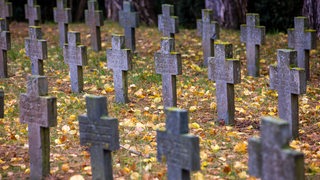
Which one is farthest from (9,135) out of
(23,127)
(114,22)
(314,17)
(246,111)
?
(114,22)

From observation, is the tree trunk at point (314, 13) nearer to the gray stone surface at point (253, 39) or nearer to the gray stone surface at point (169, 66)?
the gray stone surface at point (253, 39)

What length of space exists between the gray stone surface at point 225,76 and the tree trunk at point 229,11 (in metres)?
9.81

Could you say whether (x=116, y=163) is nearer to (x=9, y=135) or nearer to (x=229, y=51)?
(x=9, y=135)

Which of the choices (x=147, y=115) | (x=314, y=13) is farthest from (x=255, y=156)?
(x=314, y=13)

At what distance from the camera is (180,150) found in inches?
272

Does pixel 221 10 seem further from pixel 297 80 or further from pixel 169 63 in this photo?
pixel 297 80

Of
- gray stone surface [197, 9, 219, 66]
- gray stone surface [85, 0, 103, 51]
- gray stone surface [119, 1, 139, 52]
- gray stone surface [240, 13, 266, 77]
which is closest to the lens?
gray stone surface [240, 13, 266, 77]

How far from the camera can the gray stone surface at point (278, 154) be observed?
6039 mm

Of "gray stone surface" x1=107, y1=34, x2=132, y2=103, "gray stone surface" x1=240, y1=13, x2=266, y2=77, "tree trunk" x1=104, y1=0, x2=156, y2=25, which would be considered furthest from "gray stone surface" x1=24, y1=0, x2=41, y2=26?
"gray stone surface" x1=107, y1=34, x2=132, y2=103

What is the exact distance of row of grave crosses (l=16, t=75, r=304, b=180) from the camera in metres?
6.11

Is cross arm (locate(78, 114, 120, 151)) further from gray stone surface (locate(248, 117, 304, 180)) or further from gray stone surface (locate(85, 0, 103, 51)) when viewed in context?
gray stone surface (locate(85, 0, 103, 51))

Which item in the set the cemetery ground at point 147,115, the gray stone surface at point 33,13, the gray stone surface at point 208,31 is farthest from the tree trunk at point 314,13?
the gray stone surface at point 33,13

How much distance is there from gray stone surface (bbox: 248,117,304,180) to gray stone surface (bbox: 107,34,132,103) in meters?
5.74

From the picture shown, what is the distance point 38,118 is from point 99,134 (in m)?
0.79
